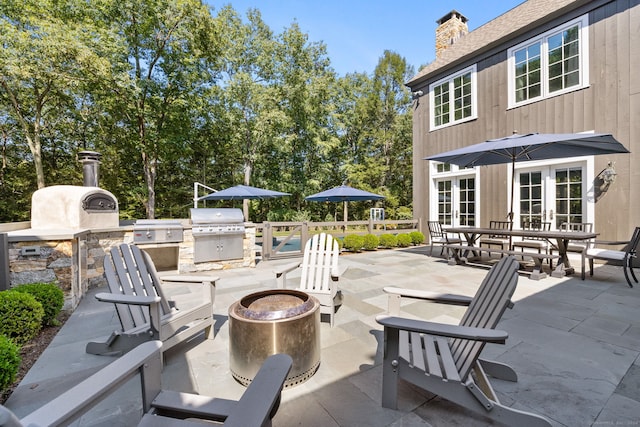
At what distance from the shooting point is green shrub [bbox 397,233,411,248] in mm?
8492

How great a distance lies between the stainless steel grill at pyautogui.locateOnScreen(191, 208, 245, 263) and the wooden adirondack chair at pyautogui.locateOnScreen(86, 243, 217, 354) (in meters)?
2.79

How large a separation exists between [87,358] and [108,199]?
3290mm

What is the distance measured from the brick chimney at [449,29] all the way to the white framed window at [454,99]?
1.97 meters

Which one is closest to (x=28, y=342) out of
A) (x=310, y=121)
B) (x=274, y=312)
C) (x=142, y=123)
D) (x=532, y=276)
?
(x=274, y=312)

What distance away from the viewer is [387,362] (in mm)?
1731

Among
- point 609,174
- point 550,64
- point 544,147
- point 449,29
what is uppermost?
point 449,29

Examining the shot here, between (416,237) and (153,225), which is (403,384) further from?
(416,237)

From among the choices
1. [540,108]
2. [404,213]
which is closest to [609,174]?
[540,108]

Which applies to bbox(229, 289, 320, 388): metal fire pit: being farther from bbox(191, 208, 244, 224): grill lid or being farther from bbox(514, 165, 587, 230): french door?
bbox(514, 165, 587, 230): french door

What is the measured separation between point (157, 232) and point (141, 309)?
9.33ft

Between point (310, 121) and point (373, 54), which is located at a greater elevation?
point (373, 54)

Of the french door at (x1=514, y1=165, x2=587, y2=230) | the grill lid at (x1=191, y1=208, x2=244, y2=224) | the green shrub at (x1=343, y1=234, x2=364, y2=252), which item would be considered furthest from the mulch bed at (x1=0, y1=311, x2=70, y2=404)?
the french door at (x1=514, y1=165, x2=587, y2=230)

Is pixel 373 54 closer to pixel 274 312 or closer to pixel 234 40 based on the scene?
pixel 234 40

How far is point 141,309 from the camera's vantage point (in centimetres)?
258
